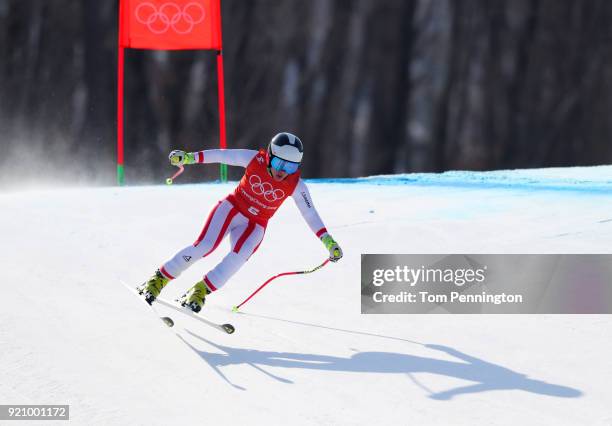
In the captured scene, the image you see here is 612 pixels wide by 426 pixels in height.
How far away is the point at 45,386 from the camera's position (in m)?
3.43

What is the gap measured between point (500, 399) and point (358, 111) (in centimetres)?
836

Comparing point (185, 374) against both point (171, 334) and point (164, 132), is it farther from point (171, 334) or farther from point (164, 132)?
point (164, 132)

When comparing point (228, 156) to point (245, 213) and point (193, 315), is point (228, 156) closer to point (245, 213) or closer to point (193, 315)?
point (245, 213)

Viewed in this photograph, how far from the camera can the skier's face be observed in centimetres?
466

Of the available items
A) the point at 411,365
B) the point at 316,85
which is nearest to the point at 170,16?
the point at 316,85

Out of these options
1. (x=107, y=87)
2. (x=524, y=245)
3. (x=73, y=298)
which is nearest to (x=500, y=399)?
(x=73, y=298)

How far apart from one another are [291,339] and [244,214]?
91 centimetres

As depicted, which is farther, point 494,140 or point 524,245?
point 494,140

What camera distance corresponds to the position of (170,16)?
10492mm

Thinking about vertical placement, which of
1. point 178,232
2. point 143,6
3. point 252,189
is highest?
point 143,6

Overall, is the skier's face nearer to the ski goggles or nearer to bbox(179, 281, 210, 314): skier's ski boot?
the ski goggles

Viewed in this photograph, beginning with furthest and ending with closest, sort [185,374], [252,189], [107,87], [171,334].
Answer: [107,87] → [252,189] → [171,334] → [185,374]

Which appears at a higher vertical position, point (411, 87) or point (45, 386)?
point (411, 87)

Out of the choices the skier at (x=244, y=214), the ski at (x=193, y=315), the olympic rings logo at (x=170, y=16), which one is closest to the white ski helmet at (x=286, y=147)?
the skier at (x=244, y=214)
